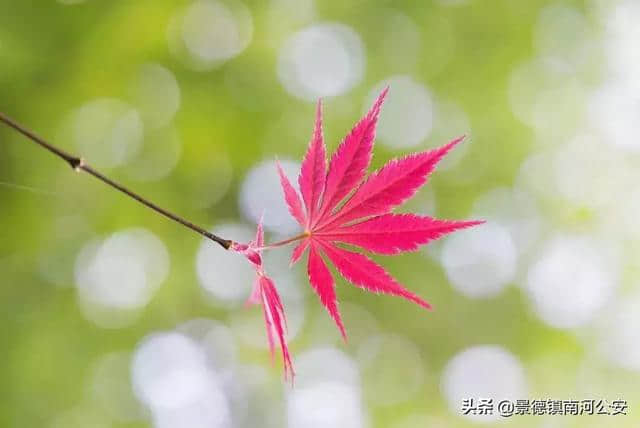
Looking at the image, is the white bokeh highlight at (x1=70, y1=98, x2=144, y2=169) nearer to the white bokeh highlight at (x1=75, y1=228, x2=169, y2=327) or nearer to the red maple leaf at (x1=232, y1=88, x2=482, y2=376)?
the white bokeh highlight at (x1=75, y1=228, x2=169, y2=327)

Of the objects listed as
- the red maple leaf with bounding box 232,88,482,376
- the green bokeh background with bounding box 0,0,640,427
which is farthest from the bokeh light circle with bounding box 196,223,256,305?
the red maple leaf with bounding box 232,88,482,376

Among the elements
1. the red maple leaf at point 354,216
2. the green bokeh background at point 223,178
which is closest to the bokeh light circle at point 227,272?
the green bokeh background at point 223,178

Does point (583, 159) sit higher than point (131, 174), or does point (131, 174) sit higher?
point (583, 159)

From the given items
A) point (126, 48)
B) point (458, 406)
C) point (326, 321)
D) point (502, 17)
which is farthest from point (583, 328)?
point (126, 48)

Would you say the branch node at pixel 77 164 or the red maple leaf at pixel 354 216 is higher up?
the red maple leaf at pixel 354 216

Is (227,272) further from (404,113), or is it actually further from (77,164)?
(77,164)

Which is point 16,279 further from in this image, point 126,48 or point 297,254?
point 297,254

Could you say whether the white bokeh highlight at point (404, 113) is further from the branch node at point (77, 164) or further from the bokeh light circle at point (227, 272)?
the branch node at point (77, 164)
